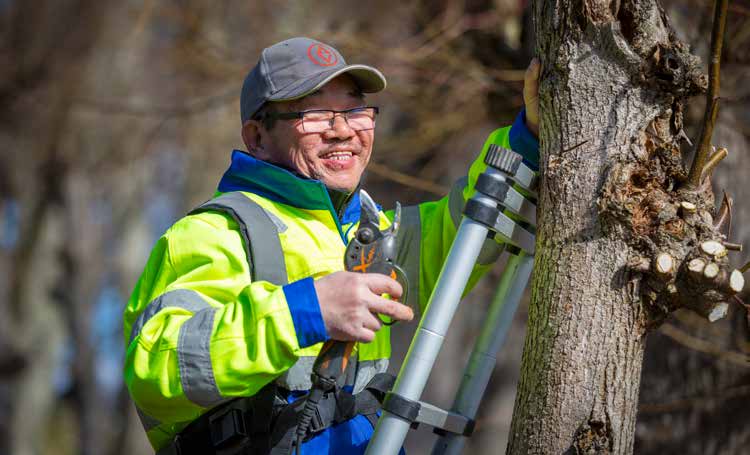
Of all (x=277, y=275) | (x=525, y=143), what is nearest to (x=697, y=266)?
(x=525, y=143)

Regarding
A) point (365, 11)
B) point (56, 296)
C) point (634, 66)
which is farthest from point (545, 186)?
point (56, 296)

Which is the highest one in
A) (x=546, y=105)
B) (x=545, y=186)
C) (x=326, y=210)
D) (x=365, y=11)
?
(x=365, y=11)

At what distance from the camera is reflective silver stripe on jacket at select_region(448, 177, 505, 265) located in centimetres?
296

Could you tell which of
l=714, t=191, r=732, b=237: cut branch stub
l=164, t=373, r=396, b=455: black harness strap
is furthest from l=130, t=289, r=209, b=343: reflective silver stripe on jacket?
l=714, t=191, r=732, b=237: cut branch stub

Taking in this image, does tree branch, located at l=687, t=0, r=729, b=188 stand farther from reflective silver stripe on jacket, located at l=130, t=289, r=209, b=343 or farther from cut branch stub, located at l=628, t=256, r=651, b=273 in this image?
reflective silver stripe on jacket, located at l=130, t=289, r=209, b=343

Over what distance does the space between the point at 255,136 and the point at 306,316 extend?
3.00 feet

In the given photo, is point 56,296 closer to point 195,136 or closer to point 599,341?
point 195,136

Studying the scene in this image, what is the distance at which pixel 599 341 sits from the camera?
8.10ft

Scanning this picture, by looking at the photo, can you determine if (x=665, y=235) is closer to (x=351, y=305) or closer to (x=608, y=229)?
(x=608, y=229)

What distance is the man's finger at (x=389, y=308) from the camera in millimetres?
2299

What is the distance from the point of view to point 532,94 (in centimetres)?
275

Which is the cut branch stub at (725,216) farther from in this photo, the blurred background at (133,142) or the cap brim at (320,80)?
the blurred background at (133,142)

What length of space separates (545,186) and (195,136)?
11137 mm

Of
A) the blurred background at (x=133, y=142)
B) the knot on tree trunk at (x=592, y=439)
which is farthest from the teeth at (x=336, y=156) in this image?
the blurred background at (x=133, y=142)
